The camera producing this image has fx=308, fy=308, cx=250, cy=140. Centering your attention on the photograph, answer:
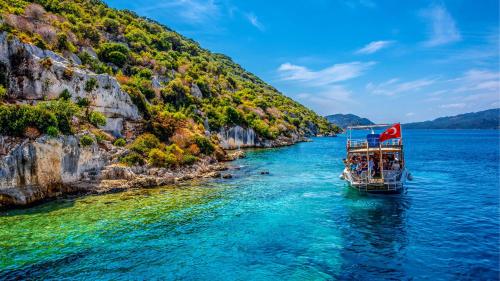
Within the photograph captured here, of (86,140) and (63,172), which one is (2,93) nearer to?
(86,140)

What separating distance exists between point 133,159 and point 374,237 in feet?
93.2

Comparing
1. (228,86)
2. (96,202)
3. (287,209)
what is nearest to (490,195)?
(287,209)

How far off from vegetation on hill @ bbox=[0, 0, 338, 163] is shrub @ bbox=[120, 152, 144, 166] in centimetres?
162

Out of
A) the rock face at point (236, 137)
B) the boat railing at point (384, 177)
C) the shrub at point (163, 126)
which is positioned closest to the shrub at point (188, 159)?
the shrub at point (163, 126)

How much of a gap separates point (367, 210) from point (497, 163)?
1759 inches

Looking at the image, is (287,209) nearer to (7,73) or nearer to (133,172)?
(133,172)

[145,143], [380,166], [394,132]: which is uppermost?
[394,132]

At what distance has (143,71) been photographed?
230ft

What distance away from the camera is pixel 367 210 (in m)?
25.7

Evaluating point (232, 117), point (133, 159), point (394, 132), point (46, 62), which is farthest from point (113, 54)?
point (394, 132)

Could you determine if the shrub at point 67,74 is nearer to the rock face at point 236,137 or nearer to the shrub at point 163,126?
the shrub at point 163,126

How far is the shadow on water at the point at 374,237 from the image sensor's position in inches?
610

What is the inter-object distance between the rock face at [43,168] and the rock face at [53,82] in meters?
9.07

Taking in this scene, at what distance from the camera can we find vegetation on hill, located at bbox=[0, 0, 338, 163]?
46.3 m
